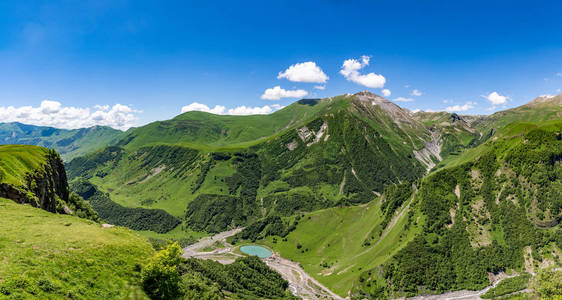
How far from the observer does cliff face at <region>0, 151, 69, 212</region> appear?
240ft

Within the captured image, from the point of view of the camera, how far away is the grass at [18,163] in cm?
7556

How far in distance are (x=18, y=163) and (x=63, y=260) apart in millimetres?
70923

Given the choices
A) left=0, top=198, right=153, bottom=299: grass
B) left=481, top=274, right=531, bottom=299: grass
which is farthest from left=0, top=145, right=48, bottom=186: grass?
left=481, top=274, right=531, bottom=299: grass

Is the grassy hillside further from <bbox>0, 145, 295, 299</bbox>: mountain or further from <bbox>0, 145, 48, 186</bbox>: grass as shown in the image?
<bbox>0, 145, 48, 186</bbox>: grass

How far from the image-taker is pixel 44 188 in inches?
3659

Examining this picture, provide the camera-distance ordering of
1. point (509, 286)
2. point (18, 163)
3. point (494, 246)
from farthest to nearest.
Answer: point (494, 246)
point (509, 286)
point (18, 163)

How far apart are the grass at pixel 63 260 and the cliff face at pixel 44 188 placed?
14.2m

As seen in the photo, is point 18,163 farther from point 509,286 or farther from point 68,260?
point 509,286

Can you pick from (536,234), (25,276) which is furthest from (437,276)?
(25,276)

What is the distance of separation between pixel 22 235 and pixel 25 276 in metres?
17.7

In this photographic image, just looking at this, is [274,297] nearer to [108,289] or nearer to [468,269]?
[468,269]

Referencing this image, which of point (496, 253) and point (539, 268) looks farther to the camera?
point (496, 253)

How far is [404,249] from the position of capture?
191500 millimetres

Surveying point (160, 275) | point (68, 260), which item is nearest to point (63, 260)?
point (68, 260)
